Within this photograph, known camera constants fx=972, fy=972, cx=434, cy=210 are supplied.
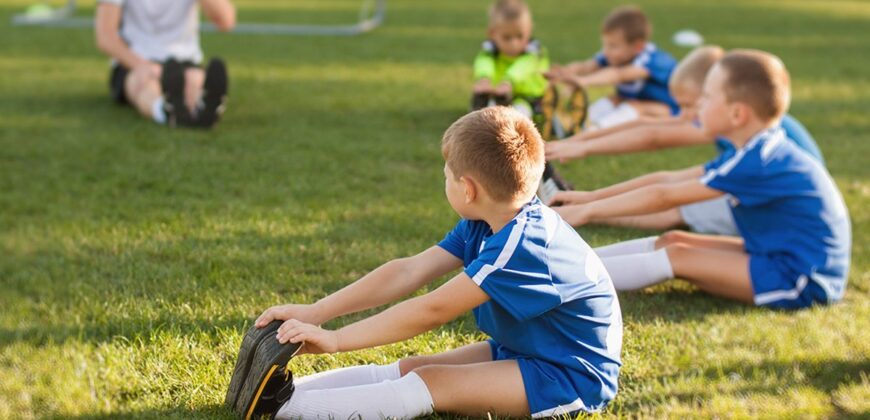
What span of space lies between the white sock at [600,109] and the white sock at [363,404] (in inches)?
175

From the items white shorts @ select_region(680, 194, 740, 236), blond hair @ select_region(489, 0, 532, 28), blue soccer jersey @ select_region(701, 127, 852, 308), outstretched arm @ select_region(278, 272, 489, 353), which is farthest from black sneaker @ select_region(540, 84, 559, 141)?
outstretched arm @ select_region(278, 272, 489, 353)

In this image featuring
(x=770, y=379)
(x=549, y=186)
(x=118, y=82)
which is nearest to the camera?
(x=770, y=379)

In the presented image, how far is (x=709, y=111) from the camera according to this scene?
397 centimetres

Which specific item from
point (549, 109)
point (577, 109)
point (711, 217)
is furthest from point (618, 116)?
point (711, 217)

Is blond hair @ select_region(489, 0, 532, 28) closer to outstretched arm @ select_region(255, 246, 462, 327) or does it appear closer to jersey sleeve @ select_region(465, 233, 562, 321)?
outstretched arm @ select_region(255, 246, 462, 327)

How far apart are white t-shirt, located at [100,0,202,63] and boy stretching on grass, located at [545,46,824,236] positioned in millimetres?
3590

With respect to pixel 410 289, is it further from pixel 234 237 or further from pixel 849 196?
pixel 849 196

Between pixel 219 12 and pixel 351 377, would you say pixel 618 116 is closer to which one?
pixel 219 12

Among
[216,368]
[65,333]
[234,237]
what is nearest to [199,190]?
[234,237]

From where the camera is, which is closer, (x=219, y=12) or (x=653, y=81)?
(x=653, y=81)

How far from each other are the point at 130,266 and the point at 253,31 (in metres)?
7.73

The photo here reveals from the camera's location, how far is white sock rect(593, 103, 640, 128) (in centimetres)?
668

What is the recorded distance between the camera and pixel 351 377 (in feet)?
9.59

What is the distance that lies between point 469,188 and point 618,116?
4.35 meters
